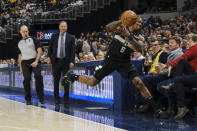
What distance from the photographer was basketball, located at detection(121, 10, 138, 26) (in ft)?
18.6

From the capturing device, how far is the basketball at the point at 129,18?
18.6ft

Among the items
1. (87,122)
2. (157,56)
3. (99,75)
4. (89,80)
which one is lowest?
Answer: (87,122)

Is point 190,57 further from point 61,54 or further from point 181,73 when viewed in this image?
point 61,54

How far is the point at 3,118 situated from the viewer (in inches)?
236

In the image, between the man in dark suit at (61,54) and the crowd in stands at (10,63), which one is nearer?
the man in dark suit at (61,54)

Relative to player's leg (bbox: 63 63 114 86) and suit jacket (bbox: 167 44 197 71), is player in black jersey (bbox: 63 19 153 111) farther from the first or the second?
suit jacket (bbox: 167 44 197 71)

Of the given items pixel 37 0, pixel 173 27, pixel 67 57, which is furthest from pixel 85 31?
pixel 67 57

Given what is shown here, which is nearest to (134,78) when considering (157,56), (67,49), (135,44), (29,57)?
(135,44)

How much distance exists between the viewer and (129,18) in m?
5.70

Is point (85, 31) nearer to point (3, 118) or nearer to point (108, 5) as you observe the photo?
point (108, 5)

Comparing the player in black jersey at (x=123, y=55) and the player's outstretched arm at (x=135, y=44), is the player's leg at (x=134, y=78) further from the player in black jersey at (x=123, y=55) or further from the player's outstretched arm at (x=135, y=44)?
the player's outstretched arm at (x=135, y=44)

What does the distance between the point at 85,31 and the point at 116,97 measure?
63.1 ft

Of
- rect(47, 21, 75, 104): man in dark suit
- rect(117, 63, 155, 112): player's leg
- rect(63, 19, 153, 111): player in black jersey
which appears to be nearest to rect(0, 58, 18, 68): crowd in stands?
rect(47, 21, 75, 104): man in dark suit

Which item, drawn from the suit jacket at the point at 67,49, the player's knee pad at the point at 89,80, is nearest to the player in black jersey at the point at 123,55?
the player's knee pad at the point at 89,80
